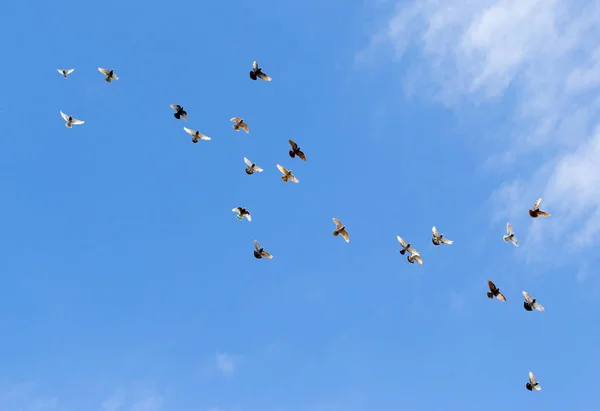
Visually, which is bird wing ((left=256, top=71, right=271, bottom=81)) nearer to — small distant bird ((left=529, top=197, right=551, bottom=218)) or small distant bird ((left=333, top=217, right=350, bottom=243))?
small distant bird ((left=333, top=217, right=350, bottom=243))

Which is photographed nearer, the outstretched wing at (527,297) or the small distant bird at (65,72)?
the outstretched wing at (527,297)

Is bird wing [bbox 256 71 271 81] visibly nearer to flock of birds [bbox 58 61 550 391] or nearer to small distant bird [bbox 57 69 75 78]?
flock of birds [bbox 58 61 550 391]

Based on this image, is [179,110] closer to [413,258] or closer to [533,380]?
[413,258]

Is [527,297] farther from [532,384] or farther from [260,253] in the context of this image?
[260,253]

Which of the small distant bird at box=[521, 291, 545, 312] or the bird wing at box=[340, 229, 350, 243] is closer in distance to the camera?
the small distant bird at box=[521, 291, 545, 312]

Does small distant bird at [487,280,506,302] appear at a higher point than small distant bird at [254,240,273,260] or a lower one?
lower

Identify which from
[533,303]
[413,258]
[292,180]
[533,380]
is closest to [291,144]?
[292,180]

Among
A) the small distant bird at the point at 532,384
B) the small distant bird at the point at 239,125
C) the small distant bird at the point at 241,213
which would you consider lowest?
the small distant bird at the point at 532,384

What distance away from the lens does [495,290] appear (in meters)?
41.6

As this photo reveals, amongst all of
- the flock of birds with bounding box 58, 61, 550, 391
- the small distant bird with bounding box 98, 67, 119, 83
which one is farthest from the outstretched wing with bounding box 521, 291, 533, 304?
the small distant bird with bounding box 98, 67, 119, 83

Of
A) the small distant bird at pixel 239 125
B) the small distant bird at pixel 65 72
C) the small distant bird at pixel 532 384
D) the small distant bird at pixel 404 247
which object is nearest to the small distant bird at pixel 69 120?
the small distant bird at pixel 65 72

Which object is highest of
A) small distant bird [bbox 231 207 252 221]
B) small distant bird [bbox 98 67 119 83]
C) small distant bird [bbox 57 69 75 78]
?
small distant bird [bbox 57 69 75 78]

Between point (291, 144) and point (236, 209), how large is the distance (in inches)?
264

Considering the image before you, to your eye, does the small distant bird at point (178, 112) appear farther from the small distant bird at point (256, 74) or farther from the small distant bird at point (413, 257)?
the small distant bird at point (413, 257)
